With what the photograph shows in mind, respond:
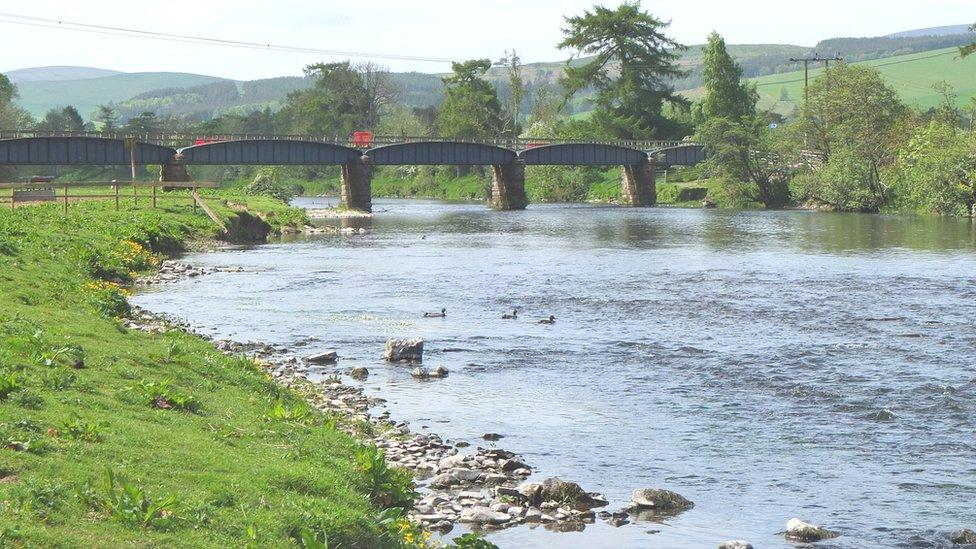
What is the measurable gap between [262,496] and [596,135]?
16844cm

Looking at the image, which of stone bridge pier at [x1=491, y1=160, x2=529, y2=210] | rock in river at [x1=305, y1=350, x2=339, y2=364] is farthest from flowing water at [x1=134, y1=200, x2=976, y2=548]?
stone bridge pier at [x1=491, y1=160, x2=529, y2=210]

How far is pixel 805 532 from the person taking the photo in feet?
58.7

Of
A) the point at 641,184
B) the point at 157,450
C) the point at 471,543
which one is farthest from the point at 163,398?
the point at 641,184

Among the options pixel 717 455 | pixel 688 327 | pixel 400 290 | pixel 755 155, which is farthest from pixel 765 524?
pixel 755 155

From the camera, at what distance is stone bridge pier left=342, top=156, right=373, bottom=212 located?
13962 centimetres

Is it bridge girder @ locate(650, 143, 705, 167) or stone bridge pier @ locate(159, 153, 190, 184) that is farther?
bridge girder @ locate(650, 143, 705, 167)

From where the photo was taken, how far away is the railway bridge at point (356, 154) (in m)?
124

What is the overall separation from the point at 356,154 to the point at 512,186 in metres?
21.6

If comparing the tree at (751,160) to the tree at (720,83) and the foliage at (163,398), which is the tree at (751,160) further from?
the foliage at (163,398)

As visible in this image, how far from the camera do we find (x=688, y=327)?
3997cm

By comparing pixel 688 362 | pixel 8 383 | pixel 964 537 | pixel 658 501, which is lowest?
pixel 964 537

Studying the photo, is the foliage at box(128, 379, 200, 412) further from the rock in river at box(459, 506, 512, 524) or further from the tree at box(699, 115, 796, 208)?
the tree at box(699, 115, 796, 208)

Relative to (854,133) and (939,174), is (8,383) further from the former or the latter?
(854,133)

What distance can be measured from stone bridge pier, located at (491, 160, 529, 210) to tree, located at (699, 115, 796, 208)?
2354 cm
